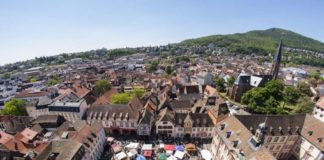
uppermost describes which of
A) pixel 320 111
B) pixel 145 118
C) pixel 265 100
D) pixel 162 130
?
pixel 145 118

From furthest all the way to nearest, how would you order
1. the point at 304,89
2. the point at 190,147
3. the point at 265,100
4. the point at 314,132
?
the point at 304,89 → the point at 265,100 → the point at 190,147 → the point at 314,132

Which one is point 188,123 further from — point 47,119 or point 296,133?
point 47,119

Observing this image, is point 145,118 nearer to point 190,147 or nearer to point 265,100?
point 190,147

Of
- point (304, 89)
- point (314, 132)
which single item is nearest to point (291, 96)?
point (304, 89)

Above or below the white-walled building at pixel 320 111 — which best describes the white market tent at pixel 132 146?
below

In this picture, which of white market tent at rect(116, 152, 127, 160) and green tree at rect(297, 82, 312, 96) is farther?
green tree at rect(297, 82, 312, 96)

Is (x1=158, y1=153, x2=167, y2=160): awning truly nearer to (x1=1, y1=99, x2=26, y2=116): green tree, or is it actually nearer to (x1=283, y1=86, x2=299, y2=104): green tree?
(x1=1, y1=99, x2=26, y2=116): green tree

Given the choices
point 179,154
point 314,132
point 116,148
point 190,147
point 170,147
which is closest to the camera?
point 314,132

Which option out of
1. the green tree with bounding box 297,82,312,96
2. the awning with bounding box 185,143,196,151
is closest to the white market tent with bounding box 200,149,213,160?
the awning with bounding box 185,143,196,151

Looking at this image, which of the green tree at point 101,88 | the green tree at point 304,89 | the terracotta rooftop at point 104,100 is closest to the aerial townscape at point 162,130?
the terracotta rooftop at point 104,100

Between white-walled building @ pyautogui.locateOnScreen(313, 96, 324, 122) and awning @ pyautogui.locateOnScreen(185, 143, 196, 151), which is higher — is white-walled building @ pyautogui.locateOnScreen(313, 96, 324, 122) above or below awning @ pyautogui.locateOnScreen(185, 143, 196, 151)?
above

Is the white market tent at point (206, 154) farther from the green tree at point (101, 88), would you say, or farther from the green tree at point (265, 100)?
the green tree at point (101, 88)

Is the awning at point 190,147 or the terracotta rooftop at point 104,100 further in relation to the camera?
the terracotta rooftop at point 104,100
